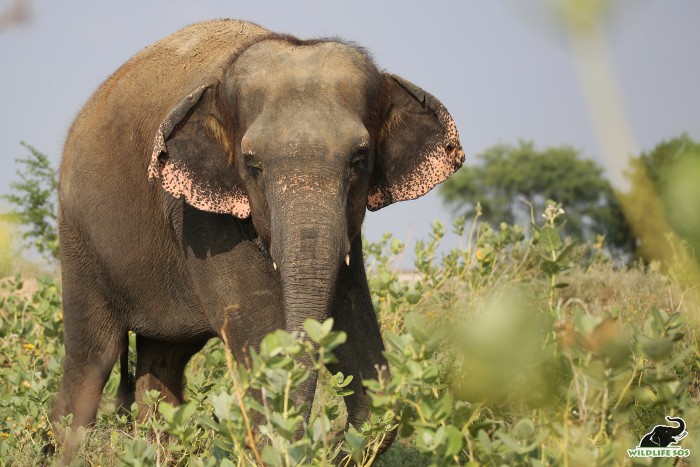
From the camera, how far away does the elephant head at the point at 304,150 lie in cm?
453

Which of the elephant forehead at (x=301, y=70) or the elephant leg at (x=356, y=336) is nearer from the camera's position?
the elephant forehead at (x=301, y=70)

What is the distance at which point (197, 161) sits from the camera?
5.26 meters

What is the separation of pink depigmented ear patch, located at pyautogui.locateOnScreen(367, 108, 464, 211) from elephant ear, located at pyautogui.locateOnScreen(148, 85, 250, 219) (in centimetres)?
75

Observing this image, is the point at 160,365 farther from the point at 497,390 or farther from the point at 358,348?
the point at 497,390

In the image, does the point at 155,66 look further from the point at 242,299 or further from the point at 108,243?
the point at 242,299

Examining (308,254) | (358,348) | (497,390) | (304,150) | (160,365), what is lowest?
(160,365)

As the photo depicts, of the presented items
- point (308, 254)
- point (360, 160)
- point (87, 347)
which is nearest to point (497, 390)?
point (308, 254)

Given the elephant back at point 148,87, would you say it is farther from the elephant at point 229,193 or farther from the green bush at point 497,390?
the green bush at point 497,390

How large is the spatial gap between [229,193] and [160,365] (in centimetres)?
188

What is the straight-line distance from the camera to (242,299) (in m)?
5.29

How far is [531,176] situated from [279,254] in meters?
41.0

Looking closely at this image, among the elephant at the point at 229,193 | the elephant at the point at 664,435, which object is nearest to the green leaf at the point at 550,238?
the elephant at the point at 664,435

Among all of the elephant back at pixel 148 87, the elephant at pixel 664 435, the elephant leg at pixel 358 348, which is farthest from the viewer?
the elephant back at pixel 148 87

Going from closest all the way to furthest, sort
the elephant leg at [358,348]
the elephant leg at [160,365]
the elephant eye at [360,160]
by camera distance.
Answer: the elephant eye at [360,160] → the elephant leg at [358,348] → the elephant leg at [160,365]
